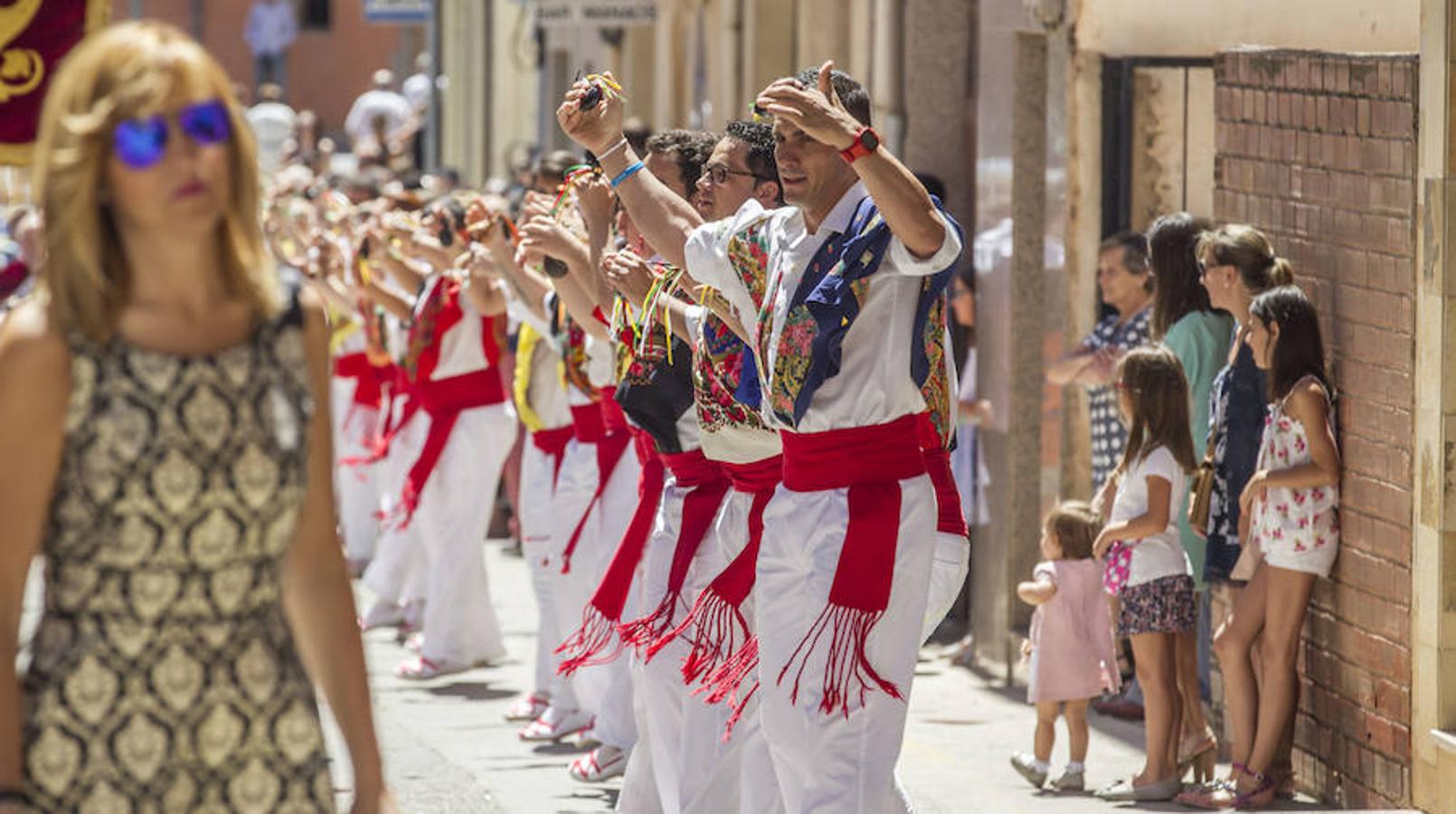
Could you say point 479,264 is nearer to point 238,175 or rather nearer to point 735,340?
point 735,340

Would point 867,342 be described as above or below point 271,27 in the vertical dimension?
below

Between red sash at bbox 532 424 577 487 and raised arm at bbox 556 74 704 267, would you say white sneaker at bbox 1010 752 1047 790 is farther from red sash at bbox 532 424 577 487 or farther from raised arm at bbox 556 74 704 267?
raised arm at bbox 556 74 704 267

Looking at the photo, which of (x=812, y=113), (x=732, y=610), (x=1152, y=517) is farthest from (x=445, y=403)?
(x=812, y=113)

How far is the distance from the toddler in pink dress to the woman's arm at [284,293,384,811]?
5178mm

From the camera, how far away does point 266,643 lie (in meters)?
4.41

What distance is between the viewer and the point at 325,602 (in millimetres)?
4535

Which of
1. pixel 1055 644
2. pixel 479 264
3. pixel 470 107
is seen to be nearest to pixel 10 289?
pixel 479 264

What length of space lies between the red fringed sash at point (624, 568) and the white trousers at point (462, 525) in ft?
12.6

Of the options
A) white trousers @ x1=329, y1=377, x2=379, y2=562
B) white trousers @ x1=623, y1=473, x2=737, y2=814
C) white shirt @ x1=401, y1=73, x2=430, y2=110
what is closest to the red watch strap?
white trousers @ x1=623, y1=473, x2=737, y2=814

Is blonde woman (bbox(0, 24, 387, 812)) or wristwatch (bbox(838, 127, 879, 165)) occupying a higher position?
wristwatch (bbox(838, 127, 879, 165))

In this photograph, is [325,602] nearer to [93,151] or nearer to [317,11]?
[93,151]

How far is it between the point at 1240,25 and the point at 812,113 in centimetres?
442

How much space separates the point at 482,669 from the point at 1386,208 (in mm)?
5392

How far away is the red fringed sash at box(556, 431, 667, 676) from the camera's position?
8.59 metres
